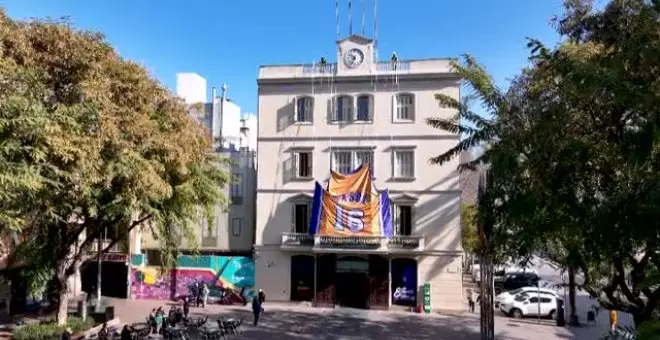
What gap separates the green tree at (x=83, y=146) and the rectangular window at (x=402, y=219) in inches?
437

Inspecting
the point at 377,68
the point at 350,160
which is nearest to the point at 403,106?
the point at 377,68

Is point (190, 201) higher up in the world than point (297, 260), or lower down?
higher up

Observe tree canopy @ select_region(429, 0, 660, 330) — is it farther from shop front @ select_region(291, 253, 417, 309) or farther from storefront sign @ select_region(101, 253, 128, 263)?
storefront sign @ select_region(101, 253, 128, 263)

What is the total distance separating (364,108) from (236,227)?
10871mm

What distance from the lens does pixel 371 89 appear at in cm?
3262

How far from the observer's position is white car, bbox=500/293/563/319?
30031mm

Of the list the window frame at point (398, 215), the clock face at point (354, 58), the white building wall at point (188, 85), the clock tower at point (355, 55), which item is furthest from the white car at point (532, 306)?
the white building wall at point (188, 85)

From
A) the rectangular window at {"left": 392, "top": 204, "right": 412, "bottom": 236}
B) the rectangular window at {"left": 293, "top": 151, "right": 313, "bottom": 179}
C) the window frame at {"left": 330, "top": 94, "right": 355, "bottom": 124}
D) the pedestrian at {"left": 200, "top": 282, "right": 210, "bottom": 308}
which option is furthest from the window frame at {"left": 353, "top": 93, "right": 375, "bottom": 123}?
the pedestrian at {"left": 200, "top": 282, "right": 210, "bottom": 308}

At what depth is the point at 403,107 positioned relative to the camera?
3244 cm

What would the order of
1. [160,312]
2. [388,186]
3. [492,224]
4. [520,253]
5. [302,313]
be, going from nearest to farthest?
[520,253]
[492,224]
[160,312]
[302,313]
[388,186]

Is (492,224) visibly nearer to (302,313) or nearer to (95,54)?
(95,54)

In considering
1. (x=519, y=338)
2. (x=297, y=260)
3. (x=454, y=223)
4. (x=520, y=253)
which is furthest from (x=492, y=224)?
(x=297, y=260)

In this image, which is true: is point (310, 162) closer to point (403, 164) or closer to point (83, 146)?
point (403, 164)

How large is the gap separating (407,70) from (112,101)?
1878cm
